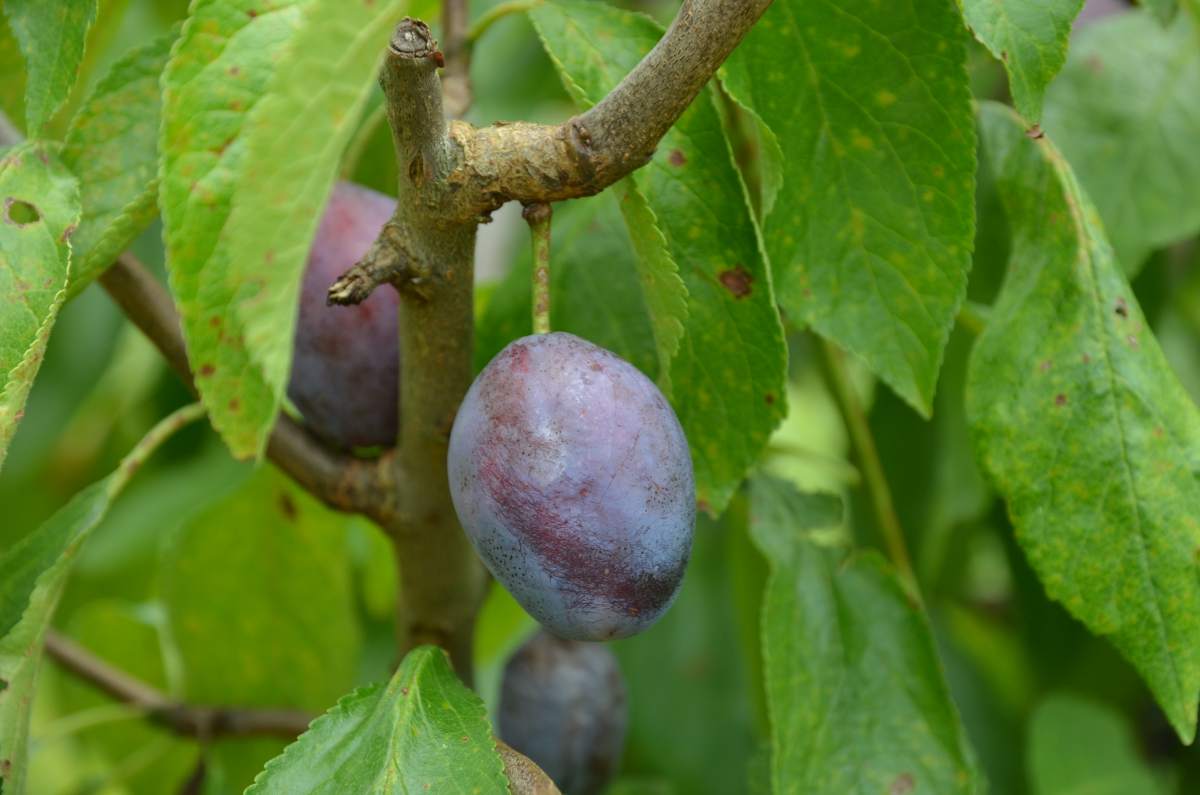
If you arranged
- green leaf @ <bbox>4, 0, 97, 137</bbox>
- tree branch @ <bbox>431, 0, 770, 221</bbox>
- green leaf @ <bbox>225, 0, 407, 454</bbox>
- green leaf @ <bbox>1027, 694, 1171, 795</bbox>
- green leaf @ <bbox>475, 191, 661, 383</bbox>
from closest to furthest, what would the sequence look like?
green leaf @ <bbox>225, 0, 407, 454</bbox>
tree branch @ <bbox>431, 0, 770, 221</bbox>
green leaf @ <bbox>4, 0, 97, 137</bbox>
green leaf @ <bbox>475, 191, 661, 383</bbox>
green leaf @ <bbox>1027, 694, 1171, 795</bbox>

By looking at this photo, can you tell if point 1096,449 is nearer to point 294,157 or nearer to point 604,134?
point 604,134

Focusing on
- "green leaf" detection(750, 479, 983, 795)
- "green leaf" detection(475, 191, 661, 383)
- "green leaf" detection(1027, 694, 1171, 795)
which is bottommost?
"green leaf" detection(1027, 694, 1171, 795)

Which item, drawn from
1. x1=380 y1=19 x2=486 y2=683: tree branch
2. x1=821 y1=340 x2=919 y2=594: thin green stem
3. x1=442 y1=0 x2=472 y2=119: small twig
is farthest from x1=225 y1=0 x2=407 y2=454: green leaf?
x1=821 y1=340 x2=919 y2=594: thin green stem

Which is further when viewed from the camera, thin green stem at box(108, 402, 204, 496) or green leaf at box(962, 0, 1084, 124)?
thin green stem at box(108, 402, 204, 496)

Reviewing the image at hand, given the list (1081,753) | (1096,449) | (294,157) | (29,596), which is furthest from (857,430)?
(294,157)

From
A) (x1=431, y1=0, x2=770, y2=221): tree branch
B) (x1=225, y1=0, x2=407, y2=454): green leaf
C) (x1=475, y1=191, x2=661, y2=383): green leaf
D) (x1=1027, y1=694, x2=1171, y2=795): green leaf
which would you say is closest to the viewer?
(x1=225, y1=0, x2=407, y2=454): green leaf

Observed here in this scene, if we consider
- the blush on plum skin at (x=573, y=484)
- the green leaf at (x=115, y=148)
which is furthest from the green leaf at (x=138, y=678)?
the blush on plum skin at (x=573, y=484)

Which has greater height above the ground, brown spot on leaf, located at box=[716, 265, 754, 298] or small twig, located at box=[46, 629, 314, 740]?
brown spot on leaf, located at box=[716, 265, 754, 298]

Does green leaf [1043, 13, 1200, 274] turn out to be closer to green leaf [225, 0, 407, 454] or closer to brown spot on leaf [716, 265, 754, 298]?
brown spot on leaf [716, 265, 754, 298]
